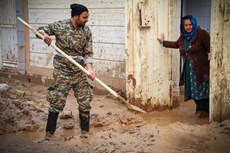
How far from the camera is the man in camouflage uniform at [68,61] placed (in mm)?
4762

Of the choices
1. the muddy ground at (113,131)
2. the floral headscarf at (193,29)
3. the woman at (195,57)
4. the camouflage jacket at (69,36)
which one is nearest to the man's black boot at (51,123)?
the muddy ground at (113,131)

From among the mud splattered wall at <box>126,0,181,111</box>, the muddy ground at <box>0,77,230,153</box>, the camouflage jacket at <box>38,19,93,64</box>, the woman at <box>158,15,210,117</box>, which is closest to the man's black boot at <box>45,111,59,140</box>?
the muddy ground at <box>0,77,230,153</box>

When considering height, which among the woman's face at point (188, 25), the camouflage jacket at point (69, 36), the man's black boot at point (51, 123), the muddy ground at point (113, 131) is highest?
the woman's face at point (188, 25)

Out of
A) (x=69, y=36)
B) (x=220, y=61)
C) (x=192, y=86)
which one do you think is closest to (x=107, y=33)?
(x=192, y=86)

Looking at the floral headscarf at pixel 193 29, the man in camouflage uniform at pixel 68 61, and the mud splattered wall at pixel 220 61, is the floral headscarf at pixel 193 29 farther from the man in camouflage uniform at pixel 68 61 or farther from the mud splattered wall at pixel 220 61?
the man in camouflage uniform at pixel 68 61

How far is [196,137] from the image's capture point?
4.89 m

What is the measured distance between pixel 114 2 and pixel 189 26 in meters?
2.01

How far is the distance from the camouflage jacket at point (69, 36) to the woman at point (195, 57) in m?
1.63

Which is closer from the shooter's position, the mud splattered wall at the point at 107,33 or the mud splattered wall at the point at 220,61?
the mud splattered wall at the point at 220,61

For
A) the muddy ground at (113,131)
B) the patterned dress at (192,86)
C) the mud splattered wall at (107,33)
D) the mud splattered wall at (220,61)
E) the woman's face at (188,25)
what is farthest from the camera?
the mud splattered wall at (107,33)

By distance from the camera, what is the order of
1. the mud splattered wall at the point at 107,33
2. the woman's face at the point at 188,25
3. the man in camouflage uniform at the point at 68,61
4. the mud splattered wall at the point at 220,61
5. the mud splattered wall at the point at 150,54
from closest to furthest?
the man in camouflage uniform at the point at 68,61
the mud splattered wall at the point at 220,61
the woman's face at the point at 188,25
the mud splattered wall at the point at 150,54
the mud splattered wall at the point at 107,33

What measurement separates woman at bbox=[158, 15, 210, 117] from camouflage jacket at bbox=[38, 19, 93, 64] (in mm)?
1631

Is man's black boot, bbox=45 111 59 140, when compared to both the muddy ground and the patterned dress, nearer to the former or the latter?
the muddy ground

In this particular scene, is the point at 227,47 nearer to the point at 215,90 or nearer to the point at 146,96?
the point at 215,90
